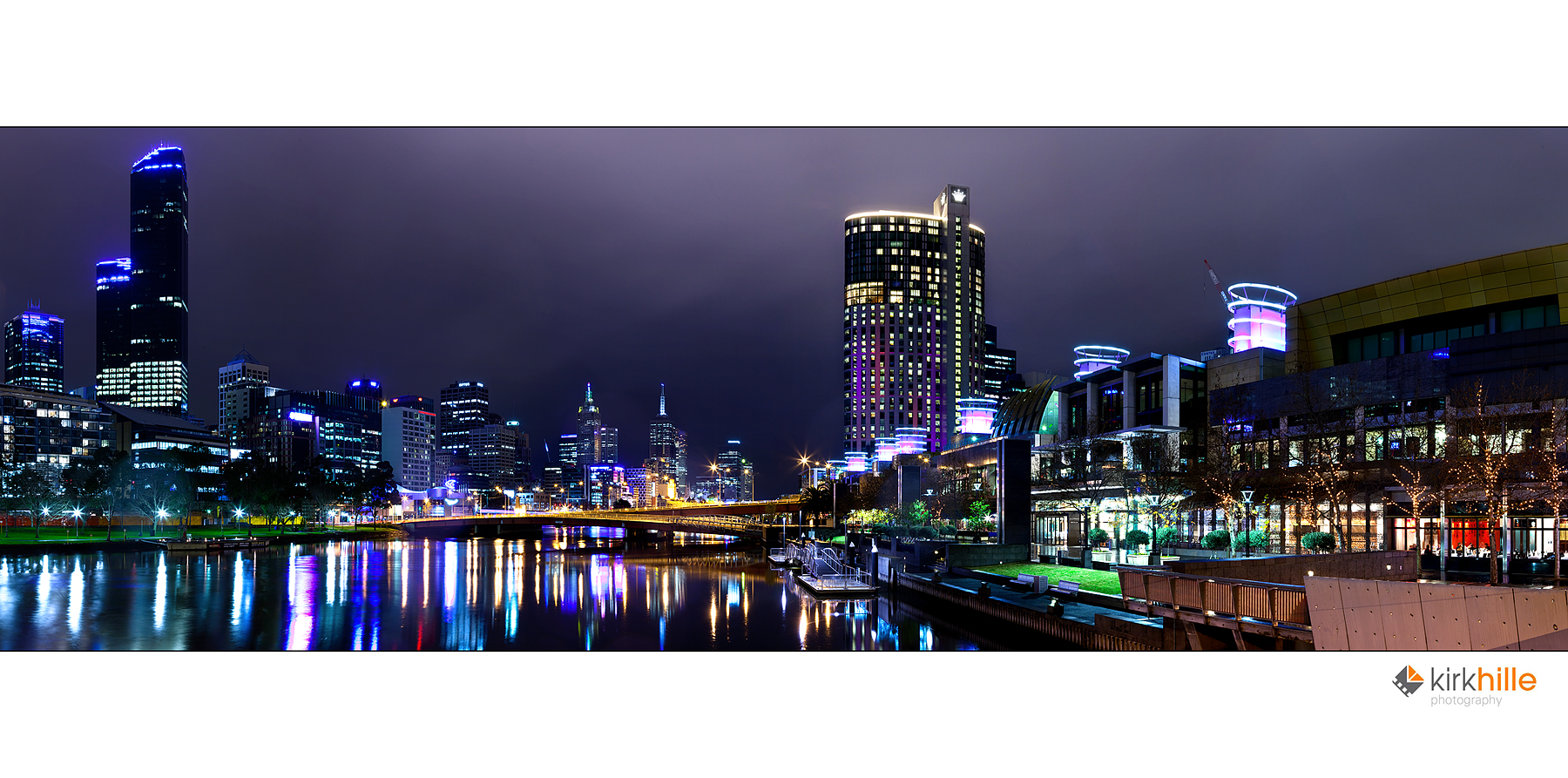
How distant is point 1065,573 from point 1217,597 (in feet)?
55.7

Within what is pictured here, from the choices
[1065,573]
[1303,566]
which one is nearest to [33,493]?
[1065,573]

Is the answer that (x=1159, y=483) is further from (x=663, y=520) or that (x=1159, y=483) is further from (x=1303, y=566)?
(x=663, y=520)

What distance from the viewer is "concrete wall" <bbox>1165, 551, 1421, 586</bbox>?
2859cm

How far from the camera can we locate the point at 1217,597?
23438 millimetres

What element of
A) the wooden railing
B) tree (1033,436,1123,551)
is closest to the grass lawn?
the wooden railing

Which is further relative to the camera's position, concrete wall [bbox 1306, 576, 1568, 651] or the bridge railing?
the bridge railing

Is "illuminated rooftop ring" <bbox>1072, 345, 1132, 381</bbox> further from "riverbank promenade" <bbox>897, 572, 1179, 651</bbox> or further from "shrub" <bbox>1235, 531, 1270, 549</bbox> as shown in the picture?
"riverbank promenade" <bbox>897, 572, 1179, 651</bbox>

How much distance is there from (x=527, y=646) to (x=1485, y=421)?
133 ft

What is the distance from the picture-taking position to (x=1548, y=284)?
168 feet

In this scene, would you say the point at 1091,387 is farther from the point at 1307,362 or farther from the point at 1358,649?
the point at 1358,649

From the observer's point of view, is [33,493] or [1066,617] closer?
[1066,617]

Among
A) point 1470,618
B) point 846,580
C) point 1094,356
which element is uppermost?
point 1094,356

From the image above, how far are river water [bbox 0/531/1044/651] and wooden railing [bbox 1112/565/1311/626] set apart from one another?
4.51 metres
